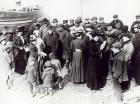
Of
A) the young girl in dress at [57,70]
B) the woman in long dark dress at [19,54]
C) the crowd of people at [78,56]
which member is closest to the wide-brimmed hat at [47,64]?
the crowd of people at [78,56]

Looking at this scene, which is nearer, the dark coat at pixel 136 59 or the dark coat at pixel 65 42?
the dark coat at pixel 136 59

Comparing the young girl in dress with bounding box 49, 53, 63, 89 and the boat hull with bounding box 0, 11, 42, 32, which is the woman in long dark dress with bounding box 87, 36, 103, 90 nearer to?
the young girl in dress with bounding box 49, 53, 63, 89

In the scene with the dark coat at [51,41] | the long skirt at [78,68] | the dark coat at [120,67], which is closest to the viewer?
the dark coat at [120,67]

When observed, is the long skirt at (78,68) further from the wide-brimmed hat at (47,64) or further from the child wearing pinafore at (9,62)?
the child wearing pinafore at (9,62)

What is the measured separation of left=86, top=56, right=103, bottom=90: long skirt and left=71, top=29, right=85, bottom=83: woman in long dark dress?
141mm

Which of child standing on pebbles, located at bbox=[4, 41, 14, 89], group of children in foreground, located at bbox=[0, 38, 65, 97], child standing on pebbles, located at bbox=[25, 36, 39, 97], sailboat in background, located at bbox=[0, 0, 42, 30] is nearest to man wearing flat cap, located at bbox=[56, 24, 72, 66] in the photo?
group of children in foreground, located at bbox=[0, 38, 65, 97]

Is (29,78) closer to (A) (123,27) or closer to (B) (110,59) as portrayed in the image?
(B) (110,59)

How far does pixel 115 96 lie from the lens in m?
4.78

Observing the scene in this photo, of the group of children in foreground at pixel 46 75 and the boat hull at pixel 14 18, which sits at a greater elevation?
the boat hull at pixel 14 18

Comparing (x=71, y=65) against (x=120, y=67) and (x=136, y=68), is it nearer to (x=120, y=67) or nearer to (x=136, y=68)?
(x=120, y=67)

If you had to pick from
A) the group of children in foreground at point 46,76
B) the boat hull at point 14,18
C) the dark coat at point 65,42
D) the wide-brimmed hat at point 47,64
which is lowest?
the group of children in foreground at point 46,76

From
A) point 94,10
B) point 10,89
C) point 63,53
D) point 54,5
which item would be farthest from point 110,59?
point 54,5

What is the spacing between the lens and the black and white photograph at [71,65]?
4.78m

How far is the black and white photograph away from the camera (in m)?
4.78
